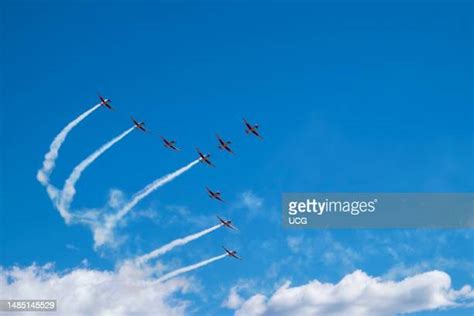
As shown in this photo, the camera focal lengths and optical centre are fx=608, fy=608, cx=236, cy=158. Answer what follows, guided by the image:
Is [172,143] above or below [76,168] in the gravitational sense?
above

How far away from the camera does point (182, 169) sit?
92438 millimetres

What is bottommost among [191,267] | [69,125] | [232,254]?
[191,267]

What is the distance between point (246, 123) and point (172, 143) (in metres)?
12.4

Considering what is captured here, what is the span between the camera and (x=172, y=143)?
316 ft

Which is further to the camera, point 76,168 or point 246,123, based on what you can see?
point 246,123

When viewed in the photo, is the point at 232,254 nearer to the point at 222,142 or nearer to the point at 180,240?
the point at 180,240

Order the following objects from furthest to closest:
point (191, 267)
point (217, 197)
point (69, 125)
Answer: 1. point (217, 197)
2. point (69, 125)
3. point (191, 267)

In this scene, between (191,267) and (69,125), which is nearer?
(191,267)

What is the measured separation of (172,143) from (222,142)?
328 inches

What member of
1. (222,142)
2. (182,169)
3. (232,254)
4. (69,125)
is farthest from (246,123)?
(69,125)

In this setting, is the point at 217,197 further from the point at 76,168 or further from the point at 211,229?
the point at 76,168

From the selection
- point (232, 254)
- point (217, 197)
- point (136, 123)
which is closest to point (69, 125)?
point (136, 123)

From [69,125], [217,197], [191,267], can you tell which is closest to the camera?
[191,267]

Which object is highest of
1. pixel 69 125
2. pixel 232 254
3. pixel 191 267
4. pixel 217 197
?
pixel 69 125
